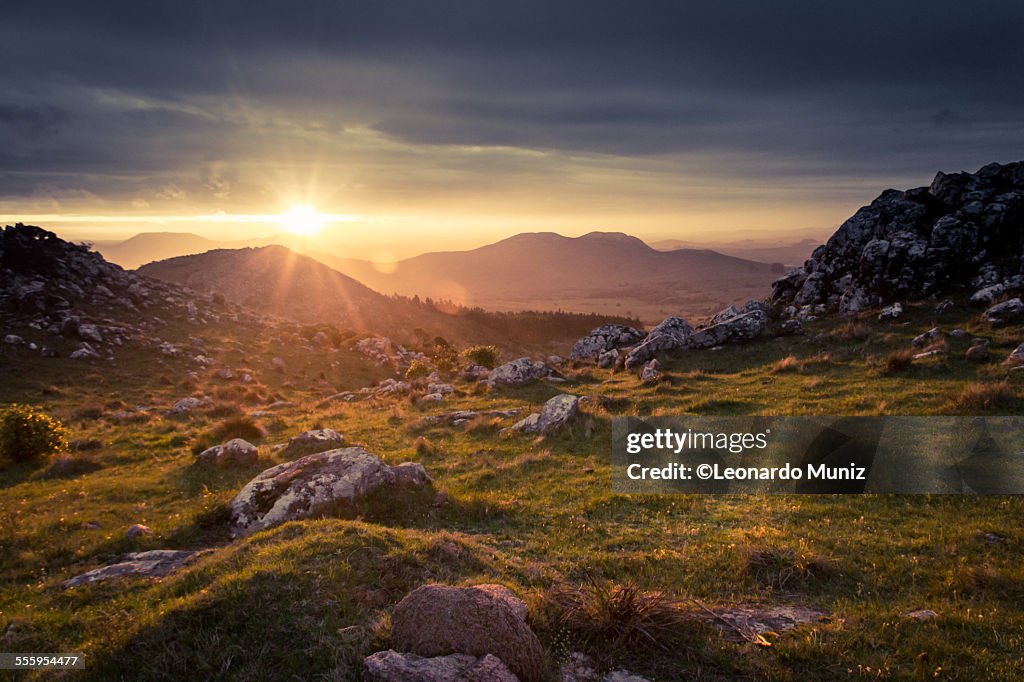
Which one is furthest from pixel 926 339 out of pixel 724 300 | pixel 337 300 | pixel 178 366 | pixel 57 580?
pixel 724 300

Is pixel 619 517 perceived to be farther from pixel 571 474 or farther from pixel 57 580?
pixel 57 580

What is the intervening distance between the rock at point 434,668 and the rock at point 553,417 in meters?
13.0

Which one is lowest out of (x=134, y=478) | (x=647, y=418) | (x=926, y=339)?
(x=134, y=478)

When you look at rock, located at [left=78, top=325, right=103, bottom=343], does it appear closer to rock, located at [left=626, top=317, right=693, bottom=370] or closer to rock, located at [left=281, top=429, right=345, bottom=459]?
rock, located at [left=281, top=429, right=345, bottom=459]

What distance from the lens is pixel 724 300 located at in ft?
576

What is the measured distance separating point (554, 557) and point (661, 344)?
24.5m

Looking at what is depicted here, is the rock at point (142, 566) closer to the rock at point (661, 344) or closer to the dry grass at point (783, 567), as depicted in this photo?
the dry grass at point (783, 567)

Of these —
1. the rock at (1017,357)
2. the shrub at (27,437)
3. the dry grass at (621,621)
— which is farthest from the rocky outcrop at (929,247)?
the shrub at (27,437)

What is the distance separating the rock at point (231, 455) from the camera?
17.2m

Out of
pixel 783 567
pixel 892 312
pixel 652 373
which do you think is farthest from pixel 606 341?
pixel 783 567

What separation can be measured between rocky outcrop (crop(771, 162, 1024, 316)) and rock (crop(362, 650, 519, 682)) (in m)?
32.5

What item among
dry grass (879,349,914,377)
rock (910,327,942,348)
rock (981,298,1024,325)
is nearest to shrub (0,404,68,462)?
dry grass (879,349,914,377)

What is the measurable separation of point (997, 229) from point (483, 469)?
34.6 metres

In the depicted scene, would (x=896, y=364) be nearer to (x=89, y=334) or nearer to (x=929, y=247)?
(x=929, y=247)
